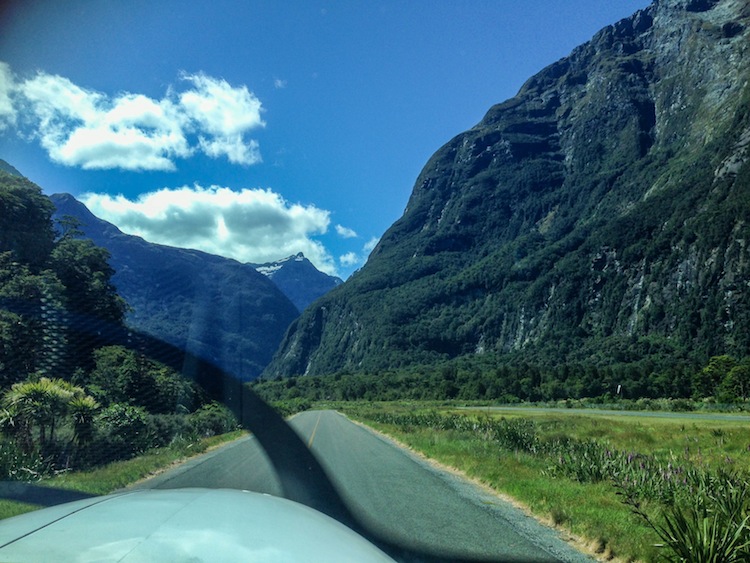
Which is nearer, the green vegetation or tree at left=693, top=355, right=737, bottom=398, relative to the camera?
the green vegetation

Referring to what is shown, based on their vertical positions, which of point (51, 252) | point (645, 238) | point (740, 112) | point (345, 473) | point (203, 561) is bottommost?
point (345, 473)

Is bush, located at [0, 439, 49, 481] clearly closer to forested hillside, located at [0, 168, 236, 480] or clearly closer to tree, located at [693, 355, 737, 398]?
forested hillside, located at [0, 168, 236, 480]

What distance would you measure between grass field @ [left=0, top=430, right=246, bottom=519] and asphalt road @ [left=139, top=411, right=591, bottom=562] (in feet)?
1.67

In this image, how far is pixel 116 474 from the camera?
12.0 metres

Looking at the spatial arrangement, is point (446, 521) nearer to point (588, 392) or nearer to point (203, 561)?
point (203, 561)

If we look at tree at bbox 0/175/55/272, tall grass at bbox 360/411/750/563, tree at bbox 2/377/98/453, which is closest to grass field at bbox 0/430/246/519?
tree at bbox 2/377/98/453

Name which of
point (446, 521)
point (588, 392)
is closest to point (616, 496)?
point (446, 521)

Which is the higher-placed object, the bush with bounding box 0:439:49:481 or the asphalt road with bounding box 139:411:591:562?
the bush with bounding box 0:439:49:481

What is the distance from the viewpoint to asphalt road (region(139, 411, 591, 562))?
7.23m

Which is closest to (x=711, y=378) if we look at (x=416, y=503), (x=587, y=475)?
(x=587, y=475)

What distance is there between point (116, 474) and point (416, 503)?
6.51 m

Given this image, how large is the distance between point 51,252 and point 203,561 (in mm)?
27198

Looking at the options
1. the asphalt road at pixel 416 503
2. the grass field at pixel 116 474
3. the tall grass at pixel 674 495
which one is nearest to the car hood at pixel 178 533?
the tall grass at pixel 674 495

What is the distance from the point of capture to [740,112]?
518 ft
